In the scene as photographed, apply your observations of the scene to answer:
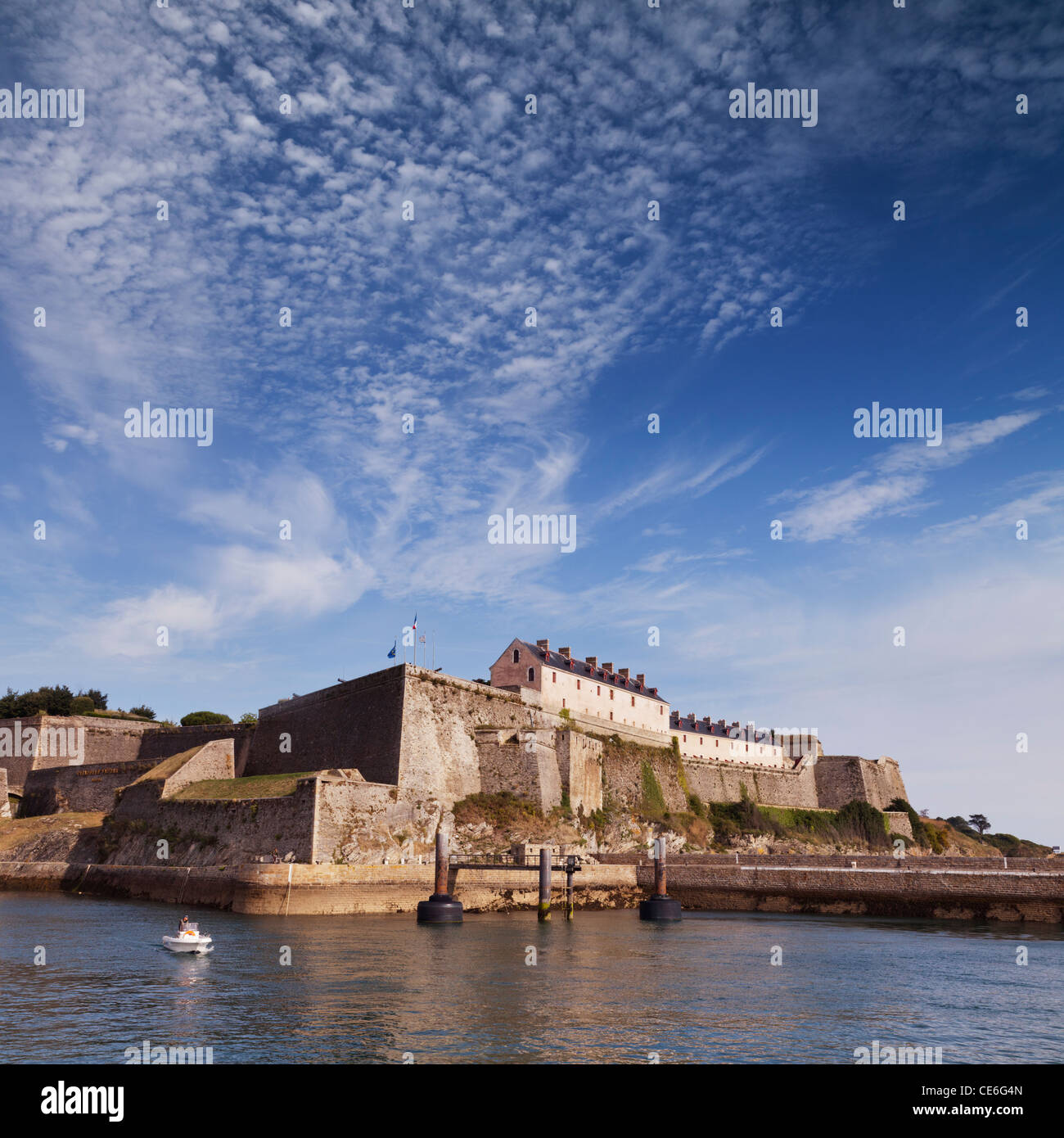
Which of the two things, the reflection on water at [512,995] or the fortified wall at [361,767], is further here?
the fortified wall at [361,767]

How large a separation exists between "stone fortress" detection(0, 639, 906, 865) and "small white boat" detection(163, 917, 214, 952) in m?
12.8

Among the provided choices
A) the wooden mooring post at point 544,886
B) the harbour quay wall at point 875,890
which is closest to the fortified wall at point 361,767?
the wooden mooring post at point 544,886

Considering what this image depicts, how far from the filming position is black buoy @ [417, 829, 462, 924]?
3359 centimetres

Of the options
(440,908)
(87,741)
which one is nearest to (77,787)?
(87,741)

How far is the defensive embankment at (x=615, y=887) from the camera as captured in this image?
35844 millimetres

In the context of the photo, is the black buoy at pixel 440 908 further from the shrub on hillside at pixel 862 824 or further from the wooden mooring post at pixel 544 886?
the shrub on hillside at pixel 862 824

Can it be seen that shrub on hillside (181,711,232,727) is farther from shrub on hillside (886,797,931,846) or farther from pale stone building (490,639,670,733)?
shrub on hillside (886,797,931,846)

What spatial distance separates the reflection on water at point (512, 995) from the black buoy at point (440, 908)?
2.49 feet

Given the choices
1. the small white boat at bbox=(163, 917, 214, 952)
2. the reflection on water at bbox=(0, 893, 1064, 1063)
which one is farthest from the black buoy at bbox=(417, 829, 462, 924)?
the small white boat at bbox=(163, 917, 214, 952)
